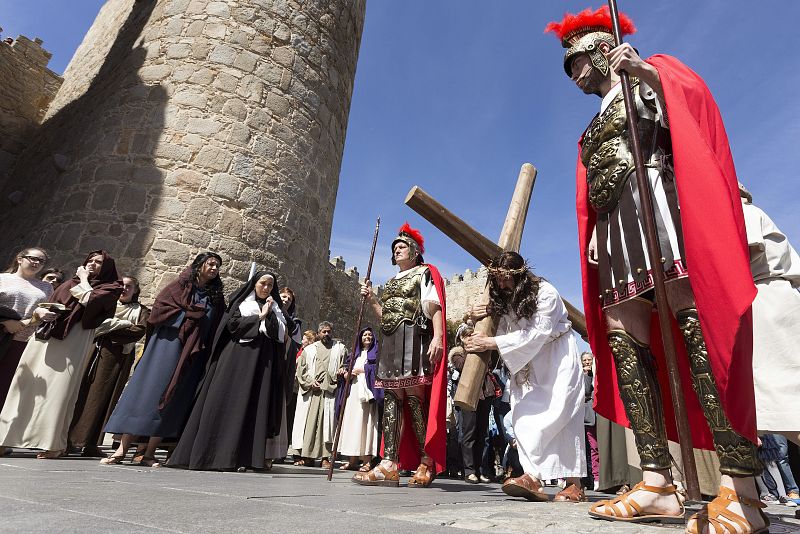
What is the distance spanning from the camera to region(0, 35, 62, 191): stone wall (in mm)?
9961

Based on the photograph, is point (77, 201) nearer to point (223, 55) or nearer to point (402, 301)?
point (223, 55)

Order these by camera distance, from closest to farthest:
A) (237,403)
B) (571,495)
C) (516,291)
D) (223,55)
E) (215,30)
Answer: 1. (571,495)
2. (516,291)
3. (237,403)
4. (223,55)
5. (215,30)

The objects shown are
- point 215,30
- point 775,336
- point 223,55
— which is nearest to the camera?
point 775,336

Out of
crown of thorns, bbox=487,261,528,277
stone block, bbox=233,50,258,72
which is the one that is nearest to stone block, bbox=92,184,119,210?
stone block, bbox=233,50,258,72

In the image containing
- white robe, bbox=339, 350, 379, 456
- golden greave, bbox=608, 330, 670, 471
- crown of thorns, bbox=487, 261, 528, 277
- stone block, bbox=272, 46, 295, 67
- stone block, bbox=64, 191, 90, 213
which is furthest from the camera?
stone block, bbox=272, 46, 295, 67

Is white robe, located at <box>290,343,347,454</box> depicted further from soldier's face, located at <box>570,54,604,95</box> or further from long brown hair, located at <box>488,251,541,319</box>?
soldier's face, located at <box>570,54,604,95</box>

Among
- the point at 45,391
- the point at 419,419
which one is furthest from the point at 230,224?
the point at 419,419

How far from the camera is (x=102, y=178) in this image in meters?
7.06

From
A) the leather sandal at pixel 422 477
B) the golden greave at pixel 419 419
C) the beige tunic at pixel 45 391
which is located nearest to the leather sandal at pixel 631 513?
the leather sandal at pixel 422 477

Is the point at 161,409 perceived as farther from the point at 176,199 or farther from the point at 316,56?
the point at 316,56

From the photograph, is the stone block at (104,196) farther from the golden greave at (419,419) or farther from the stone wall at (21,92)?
the golden greave at (419,419)

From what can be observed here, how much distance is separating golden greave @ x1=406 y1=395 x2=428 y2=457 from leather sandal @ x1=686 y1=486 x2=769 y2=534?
99.3 inches

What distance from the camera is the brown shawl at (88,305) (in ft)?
13.9

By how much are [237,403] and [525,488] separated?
2.46m
